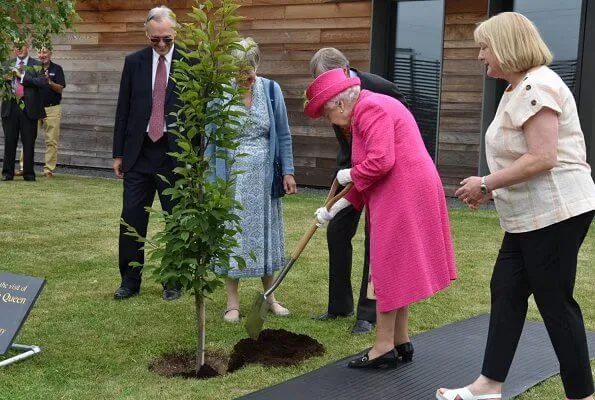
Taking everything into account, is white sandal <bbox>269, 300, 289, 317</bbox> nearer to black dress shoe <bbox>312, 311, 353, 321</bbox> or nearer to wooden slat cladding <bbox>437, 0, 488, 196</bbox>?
black dress shoe <bbox>312, 311, 353, 321</bbox>

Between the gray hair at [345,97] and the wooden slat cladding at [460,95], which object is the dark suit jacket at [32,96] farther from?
the gray hair at [345,97]

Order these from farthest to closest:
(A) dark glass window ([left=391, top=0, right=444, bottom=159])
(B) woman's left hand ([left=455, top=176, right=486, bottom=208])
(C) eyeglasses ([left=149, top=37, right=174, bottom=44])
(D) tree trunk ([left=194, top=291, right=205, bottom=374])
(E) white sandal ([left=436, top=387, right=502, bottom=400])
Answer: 1. (A) dark glass window ([left=391, top=0, right=444, bottom=159])
2. (C) eyeglasses ([left=149, top=37, right=174, bottom=44])
3. (D) tree trunk ([left=194, top=291, right=205, bottom=374])
4. (E) white sandal ([left=436, top=387, right=502, bottom=400])
5. (B) woman's left hand ([left=455, top=176, right=486, bottom=208])

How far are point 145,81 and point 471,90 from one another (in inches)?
263

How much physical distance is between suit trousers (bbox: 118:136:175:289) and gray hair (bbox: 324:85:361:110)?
1882mm

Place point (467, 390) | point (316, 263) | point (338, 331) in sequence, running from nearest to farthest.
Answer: point (467, 390), point (338, 331), point (316, 263)

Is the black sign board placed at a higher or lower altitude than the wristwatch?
lower

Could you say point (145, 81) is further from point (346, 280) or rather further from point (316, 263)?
point (316, 263)

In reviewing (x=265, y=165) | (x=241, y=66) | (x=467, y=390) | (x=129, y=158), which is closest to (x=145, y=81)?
(x=129, y=158)

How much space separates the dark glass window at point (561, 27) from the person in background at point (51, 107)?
279 inches

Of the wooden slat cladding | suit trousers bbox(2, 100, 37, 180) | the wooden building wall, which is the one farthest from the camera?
suit trousers bbox(2, 100, 37, 180)

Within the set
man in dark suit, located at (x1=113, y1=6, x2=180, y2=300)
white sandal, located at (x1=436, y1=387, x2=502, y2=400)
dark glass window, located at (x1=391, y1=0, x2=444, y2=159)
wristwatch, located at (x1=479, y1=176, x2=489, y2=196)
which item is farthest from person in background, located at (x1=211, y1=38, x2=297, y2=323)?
dark glass window, located at (x1=391, y1=0, x2=444, y2=159)

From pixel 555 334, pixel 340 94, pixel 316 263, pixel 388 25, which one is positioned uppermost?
pixel 388 25

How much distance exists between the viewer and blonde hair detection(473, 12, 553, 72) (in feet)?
11.7

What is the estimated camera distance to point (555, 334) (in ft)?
12.0
